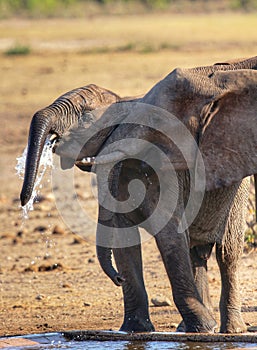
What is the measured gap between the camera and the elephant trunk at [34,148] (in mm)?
5590

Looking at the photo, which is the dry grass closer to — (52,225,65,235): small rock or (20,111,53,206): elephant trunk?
(52,225,65,235): small rock

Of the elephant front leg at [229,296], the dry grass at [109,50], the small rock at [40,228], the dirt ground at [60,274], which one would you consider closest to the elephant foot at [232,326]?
the elephant front leg at [229,296]

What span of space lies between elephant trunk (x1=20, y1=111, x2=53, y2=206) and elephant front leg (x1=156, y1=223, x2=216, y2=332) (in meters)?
0.74

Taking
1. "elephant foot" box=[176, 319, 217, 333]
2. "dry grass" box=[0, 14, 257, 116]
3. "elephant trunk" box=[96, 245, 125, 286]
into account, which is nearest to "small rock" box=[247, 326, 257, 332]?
"elephant foot" box=[176, 319, 217, 333]

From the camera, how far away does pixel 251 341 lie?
5.71m

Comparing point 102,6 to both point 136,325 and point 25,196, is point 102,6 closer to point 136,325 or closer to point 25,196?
point 136,325

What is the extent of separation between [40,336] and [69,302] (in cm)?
126

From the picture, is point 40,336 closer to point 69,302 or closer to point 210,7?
point 69,302

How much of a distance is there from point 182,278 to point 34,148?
1.01 meters

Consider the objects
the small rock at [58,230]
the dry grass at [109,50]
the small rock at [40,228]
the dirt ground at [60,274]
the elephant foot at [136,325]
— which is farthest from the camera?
the dry grass at [109,50]

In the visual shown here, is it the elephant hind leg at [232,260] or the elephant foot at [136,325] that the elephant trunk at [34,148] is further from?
the elephant hind leg at [232,260]

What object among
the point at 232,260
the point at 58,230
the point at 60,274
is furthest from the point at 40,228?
the point at 232,260

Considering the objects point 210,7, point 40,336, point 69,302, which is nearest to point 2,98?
point 69,302

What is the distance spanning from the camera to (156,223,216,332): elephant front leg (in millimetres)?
5887
